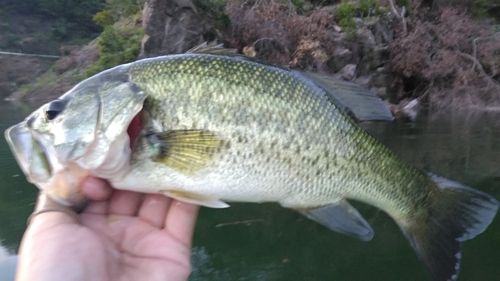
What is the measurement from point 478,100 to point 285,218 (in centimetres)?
1003

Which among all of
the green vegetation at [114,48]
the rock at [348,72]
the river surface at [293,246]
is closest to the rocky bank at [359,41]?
the rock at [348,72]

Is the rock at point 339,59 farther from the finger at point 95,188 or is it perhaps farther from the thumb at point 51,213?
the thumb at point 51,213

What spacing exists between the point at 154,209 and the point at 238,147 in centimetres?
59

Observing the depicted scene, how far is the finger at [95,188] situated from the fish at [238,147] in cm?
4

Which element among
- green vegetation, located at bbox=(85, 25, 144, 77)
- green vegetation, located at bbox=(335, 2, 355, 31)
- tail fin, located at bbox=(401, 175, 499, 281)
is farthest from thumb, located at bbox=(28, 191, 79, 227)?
green vegetation, located at bbox=(335, 2, 355, 31)

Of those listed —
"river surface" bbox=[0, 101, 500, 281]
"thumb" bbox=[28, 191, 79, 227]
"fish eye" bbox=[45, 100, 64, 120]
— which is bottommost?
"river surface" bbox=[0, 101, 500, 281]

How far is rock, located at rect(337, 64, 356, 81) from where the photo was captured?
11685 millimetres

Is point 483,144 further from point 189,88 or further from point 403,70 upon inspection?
point 189,88

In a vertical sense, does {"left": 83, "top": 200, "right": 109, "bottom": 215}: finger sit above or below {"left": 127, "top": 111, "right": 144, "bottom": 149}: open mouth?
below

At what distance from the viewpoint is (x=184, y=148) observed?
1582 millimetres

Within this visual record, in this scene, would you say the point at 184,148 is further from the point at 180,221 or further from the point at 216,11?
the point at 216,11

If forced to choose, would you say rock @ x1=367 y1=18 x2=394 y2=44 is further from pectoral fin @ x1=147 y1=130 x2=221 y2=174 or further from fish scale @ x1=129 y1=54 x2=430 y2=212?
pectoral fin @ x1=147 y1=130 x2=221 y2=174

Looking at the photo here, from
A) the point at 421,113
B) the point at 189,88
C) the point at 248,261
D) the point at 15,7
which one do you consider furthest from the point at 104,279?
the point at 15,7

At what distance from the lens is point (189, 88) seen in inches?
65.0
